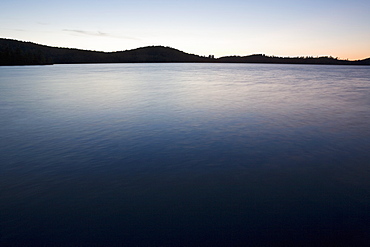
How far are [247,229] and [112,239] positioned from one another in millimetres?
2889

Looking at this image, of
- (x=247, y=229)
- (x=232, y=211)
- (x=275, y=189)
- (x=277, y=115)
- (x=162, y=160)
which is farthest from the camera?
(x=277, y=115)

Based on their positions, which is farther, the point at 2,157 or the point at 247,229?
the point at 2,157

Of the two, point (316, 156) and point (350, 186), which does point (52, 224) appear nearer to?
point (350, 186)

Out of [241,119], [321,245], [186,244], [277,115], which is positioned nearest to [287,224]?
[321,245]

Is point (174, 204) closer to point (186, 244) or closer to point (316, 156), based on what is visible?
point (186, 244)

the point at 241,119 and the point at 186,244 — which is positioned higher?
the point at 186,244

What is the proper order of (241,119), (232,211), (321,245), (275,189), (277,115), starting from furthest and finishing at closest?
(277,115)
(241,119)
(275,189)
(232,211)
(321,245)

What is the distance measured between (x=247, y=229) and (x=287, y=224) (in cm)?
95

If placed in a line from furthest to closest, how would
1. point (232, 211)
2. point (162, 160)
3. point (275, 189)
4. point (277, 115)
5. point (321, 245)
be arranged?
point (277, 115) < point (162, 160) < point (275, 189) < point (232, 211) < point (321, 245)

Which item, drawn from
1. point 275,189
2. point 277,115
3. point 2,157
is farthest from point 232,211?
point 277,115

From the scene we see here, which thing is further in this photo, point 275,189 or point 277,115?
point 277,115

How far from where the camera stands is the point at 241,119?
17688 mm

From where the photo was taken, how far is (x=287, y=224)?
6.04m

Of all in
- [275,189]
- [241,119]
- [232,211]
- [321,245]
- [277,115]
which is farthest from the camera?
[277,115]
